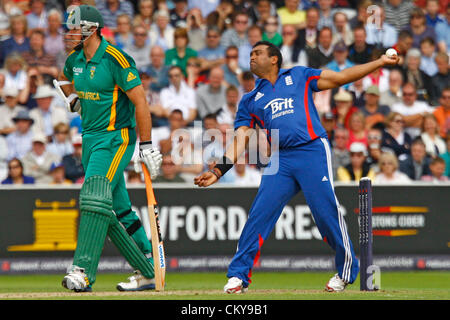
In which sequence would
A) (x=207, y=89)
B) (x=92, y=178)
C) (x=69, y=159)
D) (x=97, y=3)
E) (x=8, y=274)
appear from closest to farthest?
(x=92, y=178) → (x=8, y=274) → (x=69, y=159) → (x=207, y=89) → (x=97, y=3)

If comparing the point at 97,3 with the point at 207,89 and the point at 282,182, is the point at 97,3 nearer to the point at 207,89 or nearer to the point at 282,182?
the point at 207,89

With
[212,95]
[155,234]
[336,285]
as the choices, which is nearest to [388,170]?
[212,95]

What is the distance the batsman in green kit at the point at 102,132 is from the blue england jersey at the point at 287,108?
1.03 metres

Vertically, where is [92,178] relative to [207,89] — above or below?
below

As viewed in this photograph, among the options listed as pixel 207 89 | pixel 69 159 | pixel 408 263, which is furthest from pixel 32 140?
pixel 408 263

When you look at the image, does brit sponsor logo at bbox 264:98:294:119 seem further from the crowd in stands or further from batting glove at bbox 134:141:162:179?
the crowd in stands

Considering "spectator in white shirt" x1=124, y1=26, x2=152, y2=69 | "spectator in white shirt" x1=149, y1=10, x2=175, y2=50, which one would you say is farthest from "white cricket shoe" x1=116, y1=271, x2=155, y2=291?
"spectator in white shirt" x1=149, y1=10, x2=175, y2=50

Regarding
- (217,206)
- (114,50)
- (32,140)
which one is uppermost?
(114,50)

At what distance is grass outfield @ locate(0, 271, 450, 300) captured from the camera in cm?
814

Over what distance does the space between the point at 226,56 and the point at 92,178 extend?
8.86 meters

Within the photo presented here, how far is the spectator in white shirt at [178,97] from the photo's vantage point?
16.1 m

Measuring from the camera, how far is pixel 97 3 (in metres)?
17.4

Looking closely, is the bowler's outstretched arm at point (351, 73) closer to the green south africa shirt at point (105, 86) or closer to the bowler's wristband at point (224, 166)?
the bowler's wristband at point (224, 166)

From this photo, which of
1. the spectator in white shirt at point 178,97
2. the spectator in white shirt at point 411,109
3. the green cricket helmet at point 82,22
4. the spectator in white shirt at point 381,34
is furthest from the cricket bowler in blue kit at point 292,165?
the spectator in white shirt at point 381,34
